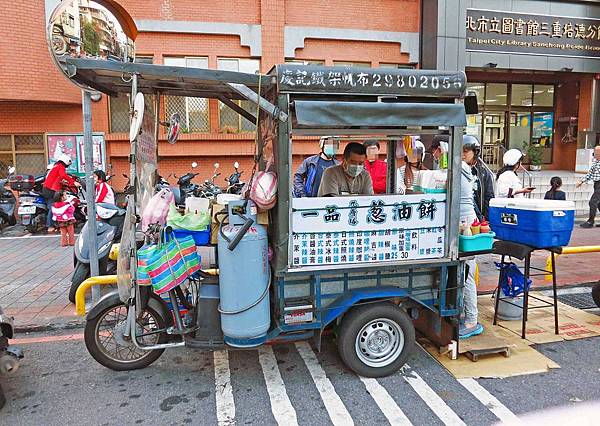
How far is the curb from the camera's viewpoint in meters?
4.94

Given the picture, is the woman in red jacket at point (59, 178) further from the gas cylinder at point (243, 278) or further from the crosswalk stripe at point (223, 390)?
the gas cylinder at point (243, 278)

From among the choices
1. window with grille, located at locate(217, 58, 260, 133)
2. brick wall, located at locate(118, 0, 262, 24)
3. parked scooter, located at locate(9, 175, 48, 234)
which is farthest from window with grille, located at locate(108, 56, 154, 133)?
parked scooter, located at locate(9, 175, 48, 234)

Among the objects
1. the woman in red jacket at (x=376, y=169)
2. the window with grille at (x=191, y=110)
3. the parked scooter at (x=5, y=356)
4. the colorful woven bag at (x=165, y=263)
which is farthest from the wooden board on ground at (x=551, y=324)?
the window with grille at (x=191, y=110)

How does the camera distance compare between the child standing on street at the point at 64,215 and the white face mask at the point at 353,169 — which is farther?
the child standing on street at the point at 64,215

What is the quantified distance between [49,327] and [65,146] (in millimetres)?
7895

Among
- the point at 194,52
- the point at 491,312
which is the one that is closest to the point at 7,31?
the point at 194,52

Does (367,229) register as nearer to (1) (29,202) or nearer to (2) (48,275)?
(2) (48,275)

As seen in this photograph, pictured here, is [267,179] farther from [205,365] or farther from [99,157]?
[99,157]

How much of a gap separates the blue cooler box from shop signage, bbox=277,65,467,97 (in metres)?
1.47

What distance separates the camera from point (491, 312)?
5.36 metres

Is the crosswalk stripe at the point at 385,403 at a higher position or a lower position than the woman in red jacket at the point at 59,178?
lower

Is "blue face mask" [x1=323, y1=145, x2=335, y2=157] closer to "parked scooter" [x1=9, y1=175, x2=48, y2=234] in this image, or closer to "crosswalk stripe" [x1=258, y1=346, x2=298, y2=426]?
"crosswalk stripe" [x1=258, y1=346, x2=298, y2=426]

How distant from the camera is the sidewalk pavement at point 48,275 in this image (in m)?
5.30

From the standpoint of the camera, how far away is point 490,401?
3510mm
